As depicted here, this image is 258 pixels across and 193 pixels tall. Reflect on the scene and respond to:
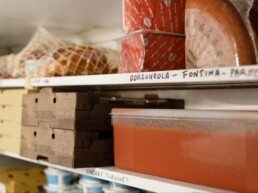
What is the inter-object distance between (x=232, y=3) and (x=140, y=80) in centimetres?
29

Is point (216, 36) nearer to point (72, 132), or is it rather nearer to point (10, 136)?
point (72, 132)

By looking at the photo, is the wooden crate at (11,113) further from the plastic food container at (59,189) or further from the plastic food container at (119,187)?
the plastic food container at (119,187)

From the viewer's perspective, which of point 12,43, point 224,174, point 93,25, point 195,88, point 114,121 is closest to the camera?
point 224,174

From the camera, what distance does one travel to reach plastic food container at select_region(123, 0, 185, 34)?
1.10 meters

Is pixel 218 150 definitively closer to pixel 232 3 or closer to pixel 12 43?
pixel 232 3

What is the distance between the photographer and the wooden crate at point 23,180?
1.76 metres

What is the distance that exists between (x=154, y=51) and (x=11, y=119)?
791mm

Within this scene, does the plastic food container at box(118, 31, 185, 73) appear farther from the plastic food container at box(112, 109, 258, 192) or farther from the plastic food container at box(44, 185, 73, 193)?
the plastic food container at box(44, 185, 73, 193)

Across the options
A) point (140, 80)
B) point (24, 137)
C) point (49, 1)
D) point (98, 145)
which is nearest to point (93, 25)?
point (49, 1)

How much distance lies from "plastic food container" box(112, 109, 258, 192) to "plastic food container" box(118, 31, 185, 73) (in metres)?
0.12

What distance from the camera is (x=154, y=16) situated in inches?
43.2

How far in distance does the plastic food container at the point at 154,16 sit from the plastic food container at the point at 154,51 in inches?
1.0

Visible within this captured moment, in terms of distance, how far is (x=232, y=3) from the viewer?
3.00 ft

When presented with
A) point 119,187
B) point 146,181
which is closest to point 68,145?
point 119,187
